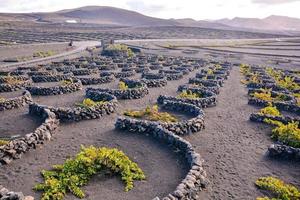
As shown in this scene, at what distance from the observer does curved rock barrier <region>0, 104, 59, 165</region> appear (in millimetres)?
15125

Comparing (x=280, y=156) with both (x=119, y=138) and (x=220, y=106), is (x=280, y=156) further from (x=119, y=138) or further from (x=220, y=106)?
(x=220, y=106)

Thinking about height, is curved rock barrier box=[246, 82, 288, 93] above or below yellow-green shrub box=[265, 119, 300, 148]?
below

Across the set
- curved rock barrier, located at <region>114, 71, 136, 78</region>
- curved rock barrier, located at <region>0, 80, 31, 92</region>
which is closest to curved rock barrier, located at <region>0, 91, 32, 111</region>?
curved rock barrier, located at <region>0, 80, 31, 92</region>

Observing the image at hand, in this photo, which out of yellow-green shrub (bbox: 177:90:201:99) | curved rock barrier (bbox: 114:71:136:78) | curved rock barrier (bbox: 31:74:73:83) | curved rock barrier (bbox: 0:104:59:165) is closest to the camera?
curved rock barrier (bbox: 0:104:59:165)

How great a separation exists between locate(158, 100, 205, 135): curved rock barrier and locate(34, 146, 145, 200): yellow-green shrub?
491 cm

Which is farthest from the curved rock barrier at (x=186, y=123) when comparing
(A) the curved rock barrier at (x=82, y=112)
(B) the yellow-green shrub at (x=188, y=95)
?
(A) the curved rock barrier at (x=82, y=112)

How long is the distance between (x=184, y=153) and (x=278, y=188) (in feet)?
13.8

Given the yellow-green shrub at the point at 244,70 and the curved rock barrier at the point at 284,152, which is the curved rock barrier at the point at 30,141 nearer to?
the curved rock barrier at the point at 284,152

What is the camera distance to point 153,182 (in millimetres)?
13648

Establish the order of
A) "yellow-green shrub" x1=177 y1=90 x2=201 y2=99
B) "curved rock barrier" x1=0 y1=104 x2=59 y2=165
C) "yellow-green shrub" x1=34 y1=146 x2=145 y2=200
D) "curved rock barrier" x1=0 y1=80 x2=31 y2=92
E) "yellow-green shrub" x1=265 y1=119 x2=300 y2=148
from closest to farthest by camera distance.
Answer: "yellow-green shrub" x1=34 y1=146 x2=145 y2=200, "curved rock barrier" x1=0 y1=104 x2=59 y2=165, "yellow-green shrub" x1=265 y1=119 x2=300 y2=148, "yellow-green shrub" x1=177 y1=90 x2=201 y2=99, "curved rock barrier" x1=0 y1=80 x2=31 y2=92

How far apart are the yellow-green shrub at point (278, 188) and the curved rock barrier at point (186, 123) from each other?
596cm

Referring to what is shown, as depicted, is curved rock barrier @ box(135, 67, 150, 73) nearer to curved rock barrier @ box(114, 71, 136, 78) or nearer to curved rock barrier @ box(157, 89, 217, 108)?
curved rock barrier @ box(114, 71, 136, 78)

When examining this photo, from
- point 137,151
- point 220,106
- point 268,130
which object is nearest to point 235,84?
point 220,106

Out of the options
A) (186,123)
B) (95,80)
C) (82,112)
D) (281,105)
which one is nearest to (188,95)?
(281,105)
